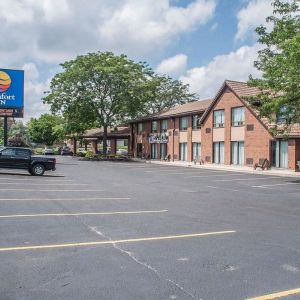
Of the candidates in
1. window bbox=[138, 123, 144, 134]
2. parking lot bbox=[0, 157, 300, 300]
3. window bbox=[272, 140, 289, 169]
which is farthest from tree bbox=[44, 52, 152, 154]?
parking lot bbox=[0, 157, 300, 300]

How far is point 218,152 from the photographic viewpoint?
42.2 meters

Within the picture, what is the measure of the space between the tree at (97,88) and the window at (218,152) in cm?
1592

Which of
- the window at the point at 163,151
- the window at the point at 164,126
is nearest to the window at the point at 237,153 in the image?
the window at the point at 163,151

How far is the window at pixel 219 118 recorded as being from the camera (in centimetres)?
4141

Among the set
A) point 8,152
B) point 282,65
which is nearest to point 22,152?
point 8,152

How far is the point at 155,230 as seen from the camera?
9.49 meters

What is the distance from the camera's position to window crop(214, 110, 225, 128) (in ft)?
136

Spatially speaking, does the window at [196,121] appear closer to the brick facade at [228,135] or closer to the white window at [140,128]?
the brick facade at [228,135]

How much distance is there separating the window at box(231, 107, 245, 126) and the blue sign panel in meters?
19.4

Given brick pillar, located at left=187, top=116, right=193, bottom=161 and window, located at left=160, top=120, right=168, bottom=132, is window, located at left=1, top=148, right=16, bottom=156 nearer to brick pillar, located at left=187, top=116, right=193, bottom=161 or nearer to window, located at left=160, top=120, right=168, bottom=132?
brick pillar, located at left=187, top=116, right=193, bottom=161

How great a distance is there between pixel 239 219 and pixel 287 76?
1492cm

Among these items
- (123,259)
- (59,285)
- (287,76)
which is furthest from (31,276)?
(287,76)

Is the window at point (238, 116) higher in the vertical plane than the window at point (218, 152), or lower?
Answer: higher

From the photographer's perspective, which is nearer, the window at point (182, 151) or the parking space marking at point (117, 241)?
the parking space marking at point (117, 241)
